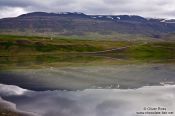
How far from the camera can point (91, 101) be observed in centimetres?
4125

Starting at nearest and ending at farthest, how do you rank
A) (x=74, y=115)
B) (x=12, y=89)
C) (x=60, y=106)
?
(x=74, y=115), (x=60, y=106), (x=12, y=89)

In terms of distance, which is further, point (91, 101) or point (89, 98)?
point (89, 98)

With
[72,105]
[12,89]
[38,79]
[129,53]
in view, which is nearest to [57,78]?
[38,79]

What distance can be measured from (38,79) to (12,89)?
14479 mm

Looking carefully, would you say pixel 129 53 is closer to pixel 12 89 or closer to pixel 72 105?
pixel 12 89

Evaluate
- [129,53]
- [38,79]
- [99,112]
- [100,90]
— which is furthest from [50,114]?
[129,53]

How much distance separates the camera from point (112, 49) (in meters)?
155

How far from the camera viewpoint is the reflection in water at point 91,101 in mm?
35625

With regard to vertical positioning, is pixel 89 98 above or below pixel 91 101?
below

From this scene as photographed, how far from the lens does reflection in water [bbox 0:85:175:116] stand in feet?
117

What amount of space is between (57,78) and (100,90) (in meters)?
17.8

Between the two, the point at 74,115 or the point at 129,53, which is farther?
the point at 129,53

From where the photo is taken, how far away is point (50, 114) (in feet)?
111

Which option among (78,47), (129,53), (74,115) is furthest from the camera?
(78,47)
